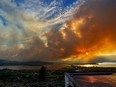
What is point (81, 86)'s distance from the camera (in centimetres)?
2092

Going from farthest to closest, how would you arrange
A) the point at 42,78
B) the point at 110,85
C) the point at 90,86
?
the point at 42,78 → the point at 110,85 → the point at 90,86

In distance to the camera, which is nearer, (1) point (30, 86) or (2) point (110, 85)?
(2) point (110, 85)

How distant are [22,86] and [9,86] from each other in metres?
3.79

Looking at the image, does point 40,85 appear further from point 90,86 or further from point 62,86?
point 90,86

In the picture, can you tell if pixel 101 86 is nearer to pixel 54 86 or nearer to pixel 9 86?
pixel 54 86

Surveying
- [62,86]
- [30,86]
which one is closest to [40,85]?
[30,86]

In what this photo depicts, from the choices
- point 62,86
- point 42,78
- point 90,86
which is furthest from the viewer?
point 42,78

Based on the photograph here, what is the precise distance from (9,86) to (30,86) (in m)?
6.14

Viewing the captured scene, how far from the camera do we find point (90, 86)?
68.4 ft

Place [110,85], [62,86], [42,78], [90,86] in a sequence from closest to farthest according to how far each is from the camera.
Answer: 1. [90,86]
2. [110,85]
3. [62,86]
4. [42,78]

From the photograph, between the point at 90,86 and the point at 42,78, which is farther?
the point at 42,78

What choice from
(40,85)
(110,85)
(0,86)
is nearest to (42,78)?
(40,85)

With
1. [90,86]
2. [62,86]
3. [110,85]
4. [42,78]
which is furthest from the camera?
[42,78]

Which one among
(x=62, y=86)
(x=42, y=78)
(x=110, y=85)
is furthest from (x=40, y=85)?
(x=110, y=85)
